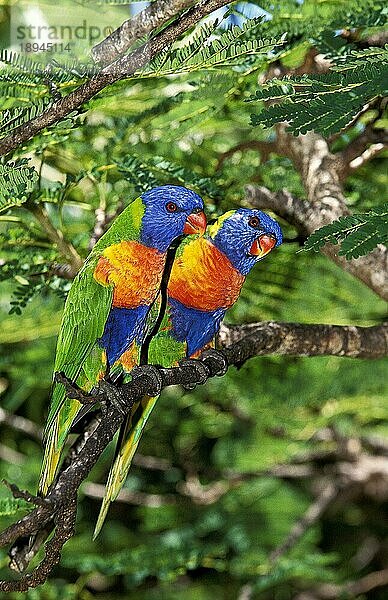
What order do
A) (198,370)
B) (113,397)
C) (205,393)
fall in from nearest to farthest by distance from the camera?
(113,397)
(198,370)
(205,393)

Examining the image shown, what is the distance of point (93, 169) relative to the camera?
87 cm

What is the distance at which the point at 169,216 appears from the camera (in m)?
0.68

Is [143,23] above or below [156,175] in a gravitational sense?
above

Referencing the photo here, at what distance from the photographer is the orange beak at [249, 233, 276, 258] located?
0.72m

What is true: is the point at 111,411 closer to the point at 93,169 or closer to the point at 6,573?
the point at 93,169

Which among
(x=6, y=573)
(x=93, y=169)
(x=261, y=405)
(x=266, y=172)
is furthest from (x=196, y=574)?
(x=93, y=169)

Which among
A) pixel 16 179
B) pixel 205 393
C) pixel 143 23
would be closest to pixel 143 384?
pixel 16 179

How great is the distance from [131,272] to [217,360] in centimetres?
17

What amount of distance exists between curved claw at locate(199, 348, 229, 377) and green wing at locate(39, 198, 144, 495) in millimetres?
137

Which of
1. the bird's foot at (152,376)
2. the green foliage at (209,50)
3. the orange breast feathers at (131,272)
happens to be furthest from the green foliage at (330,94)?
the bird's foot at (152,376)

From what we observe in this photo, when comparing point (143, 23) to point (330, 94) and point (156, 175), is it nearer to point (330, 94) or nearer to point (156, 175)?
point (330, 94)

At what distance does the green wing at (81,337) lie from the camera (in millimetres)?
700

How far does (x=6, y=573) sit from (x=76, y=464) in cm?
122

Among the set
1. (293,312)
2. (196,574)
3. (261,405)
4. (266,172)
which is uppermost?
(266,172)
